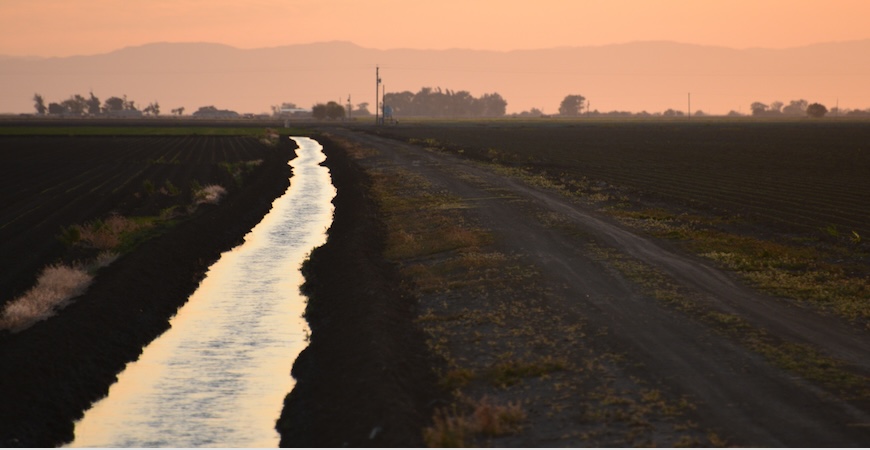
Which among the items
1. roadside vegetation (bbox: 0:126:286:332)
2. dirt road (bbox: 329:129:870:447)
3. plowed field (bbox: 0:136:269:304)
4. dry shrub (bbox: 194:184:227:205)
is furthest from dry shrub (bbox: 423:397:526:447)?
dry shrub (bbox: 194:184:227:205)

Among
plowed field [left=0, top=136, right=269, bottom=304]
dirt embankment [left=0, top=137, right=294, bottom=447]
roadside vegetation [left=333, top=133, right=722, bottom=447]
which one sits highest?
roadside vegetation [left=333, top=133, right=722, bottom=447]

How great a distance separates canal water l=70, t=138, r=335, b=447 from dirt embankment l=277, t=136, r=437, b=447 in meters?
0.40

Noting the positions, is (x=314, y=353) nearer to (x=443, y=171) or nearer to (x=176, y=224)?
(x=176, y=224)

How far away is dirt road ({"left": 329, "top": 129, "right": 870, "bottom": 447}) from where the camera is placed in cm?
1222

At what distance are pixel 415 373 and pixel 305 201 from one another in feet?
106

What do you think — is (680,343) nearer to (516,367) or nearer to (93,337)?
(516,367)

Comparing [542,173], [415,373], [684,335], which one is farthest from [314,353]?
[542,173]

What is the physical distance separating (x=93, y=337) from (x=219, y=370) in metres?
3.05

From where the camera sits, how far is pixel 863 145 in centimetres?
8569

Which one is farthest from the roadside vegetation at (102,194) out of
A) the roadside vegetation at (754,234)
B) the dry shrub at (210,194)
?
the roadside vegetation at (754,234)

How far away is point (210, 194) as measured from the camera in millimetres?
44094

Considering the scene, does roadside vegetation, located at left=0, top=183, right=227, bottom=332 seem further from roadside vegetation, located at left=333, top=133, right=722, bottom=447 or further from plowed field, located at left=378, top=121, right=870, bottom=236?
plowed field, located at left=378, top=121, right=870, bottom=236

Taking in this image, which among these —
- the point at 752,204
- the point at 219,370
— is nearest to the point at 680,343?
the point at 219,370

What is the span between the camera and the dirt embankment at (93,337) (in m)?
14.7
